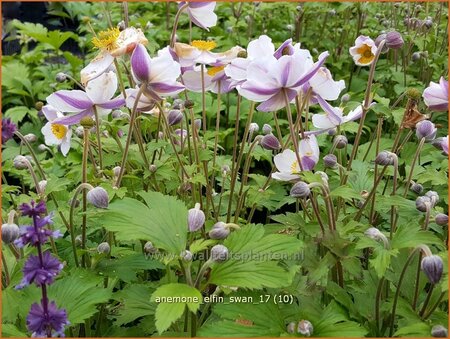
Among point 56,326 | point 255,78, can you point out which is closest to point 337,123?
point 255,78

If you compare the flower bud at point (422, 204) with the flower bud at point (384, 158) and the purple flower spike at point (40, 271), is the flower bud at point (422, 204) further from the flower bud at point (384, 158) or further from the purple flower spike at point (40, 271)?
the purple flower spike at point (40, 271)

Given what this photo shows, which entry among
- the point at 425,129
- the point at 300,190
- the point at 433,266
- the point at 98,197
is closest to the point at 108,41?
the point at 98,197

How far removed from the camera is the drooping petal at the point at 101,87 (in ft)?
5.18

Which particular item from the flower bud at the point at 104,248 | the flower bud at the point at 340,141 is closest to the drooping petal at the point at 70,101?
the flower bud at the point at 104,248

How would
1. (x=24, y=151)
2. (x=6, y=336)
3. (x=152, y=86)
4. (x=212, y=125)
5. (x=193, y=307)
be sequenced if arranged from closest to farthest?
(x=193, y=307) < (x=6, y=336) < (x=152, y=86) < (x=24, y=151) < (x=212, y=125)

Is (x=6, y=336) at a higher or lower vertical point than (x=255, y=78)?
lower

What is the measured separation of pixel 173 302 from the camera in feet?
3.85

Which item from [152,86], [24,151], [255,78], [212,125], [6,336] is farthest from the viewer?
[212,125]

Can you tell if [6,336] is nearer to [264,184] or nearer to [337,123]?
[264,184]

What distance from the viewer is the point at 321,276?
132 cm

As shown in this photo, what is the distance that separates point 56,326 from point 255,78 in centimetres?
73

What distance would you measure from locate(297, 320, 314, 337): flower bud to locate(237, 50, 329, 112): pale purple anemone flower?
0.57 metres

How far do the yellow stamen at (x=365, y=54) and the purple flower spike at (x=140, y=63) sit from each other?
3.18 ft

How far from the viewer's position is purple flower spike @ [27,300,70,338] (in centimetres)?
116
